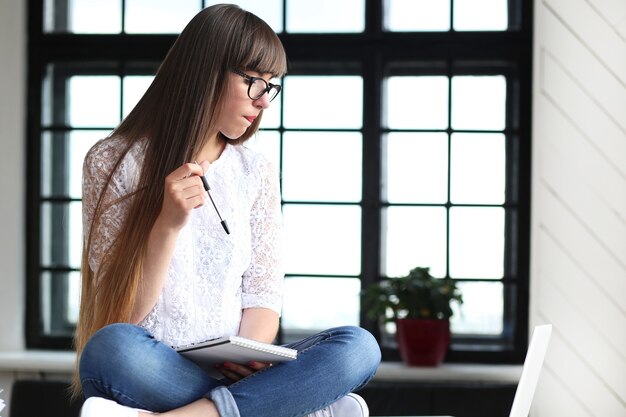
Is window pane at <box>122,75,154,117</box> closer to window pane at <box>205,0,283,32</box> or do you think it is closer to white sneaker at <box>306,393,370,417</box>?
window pane at <box>205,0,283,32</box>

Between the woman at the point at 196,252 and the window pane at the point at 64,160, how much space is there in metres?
2.12

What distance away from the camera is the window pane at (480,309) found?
4.30 meters

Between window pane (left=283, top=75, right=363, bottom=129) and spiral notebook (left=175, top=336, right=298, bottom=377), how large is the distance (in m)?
2.33

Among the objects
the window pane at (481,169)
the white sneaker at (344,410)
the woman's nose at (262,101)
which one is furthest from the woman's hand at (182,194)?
the window pane at (481,169)

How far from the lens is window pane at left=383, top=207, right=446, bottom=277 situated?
4320mm

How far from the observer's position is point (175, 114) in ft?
7.50

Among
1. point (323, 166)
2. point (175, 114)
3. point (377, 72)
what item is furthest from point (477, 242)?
point (175, 114)

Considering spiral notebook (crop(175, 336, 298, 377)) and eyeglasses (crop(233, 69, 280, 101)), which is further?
eyeglasses (crop(233, 69, 280, 101))

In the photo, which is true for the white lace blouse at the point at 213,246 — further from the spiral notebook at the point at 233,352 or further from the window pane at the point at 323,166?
Answer: the window pane at the point at 323,166

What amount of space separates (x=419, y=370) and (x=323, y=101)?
122 cm

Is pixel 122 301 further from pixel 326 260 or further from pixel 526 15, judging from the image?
pixel 526 15

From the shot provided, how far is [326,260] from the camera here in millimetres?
4379

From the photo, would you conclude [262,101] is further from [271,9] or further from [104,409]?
[271,9]

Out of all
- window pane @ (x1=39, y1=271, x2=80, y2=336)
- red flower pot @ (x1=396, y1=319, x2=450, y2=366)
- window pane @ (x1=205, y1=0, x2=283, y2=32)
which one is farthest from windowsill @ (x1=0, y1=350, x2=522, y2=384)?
window pane @ (x1=205, y1=0, x2=283, y2=32)
